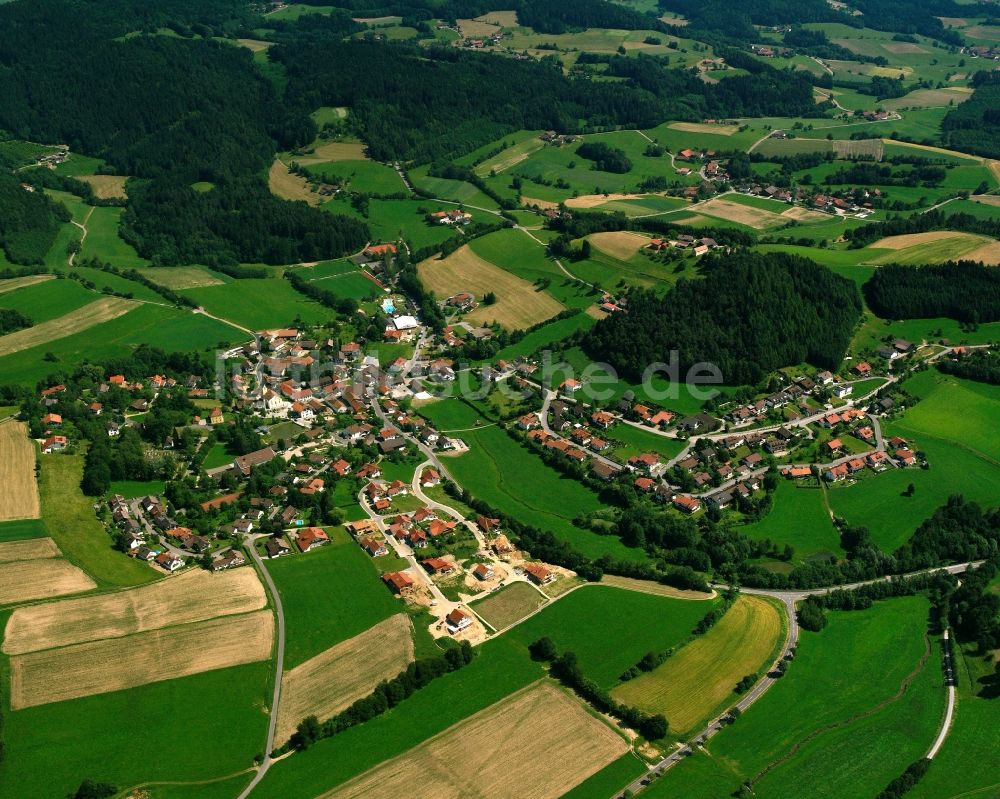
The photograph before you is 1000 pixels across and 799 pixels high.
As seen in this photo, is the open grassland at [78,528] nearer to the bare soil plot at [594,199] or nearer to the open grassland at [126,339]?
the open grassland at [126,339]

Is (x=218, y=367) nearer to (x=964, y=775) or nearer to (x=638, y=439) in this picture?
(x=638, y=439)

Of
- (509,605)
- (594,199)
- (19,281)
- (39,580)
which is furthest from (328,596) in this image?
(594,199)

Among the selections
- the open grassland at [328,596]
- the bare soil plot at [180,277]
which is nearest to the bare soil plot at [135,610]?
the open grassland at [328,596]

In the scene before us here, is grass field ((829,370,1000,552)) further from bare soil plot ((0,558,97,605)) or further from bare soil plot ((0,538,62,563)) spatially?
bare soil plot ((0,538,62,563))

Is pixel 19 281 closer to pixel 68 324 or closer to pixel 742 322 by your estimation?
pixel 68 324

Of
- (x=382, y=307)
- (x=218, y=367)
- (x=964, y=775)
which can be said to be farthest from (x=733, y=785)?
(x=382, y=307)

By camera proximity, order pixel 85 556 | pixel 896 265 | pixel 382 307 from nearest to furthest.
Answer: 1. pixel 85 556
2. pixel 896 265
3. pixel 382 307
